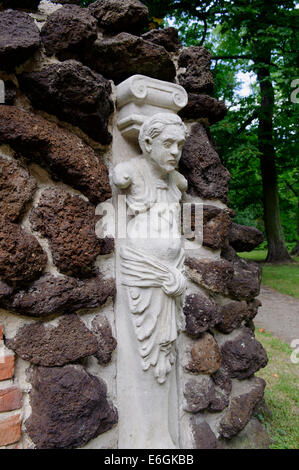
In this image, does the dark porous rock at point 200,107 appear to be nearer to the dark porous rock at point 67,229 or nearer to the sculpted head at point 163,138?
the sculpted head at point 163,138

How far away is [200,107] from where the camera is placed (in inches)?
80.5

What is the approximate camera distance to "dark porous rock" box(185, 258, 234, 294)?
1.86 meters

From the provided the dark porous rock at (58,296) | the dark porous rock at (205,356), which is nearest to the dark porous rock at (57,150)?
the dark porous rock at (58,296)

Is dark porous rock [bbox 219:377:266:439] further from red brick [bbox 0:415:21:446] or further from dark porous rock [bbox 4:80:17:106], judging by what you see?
dark porous rock [bbox 4:80:17:106]

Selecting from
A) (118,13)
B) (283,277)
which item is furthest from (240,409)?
(283,277)

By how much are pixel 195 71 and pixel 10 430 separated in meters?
1.94

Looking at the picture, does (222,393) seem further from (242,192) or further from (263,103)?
(242,192)

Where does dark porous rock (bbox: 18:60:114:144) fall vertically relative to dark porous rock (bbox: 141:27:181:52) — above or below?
below

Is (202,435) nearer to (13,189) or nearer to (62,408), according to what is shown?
(62,408)

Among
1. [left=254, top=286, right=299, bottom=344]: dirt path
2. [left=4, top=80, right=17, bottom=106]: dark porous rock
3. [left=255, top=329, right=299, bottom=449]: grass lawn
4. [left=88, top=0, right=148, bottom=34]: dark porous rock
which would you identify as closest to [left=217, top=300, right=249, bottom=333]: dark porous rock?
[left=255, top=329, right=299, bottom=449]: grass lawn

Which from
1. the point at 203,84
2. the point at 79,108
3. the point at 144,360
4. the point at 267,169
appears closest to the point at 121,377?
the point at 144,360

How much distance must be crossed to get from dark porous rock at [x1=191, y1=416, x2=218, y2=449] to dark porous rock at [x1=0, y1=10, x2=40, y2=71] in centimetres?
176

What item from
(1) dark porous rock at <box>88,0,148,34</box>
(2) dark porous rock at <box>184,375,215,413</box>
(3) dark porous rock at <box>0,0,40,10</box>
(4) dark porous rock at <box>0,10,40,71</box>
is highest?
(1) dark porous rock at <box>88,0,148,34</box>

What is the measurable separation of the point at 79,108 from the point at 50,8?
2.04 ft
